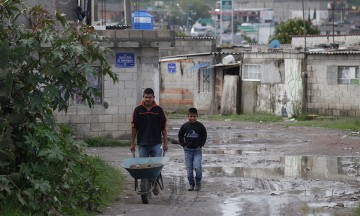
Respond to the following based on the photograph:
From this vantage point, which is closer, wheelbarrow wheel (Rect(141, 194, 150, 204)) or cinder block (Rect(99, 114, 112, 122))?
wheelbarrow wheel (Rect(141, 194, 150, 204))

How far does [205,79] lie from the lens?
142ft

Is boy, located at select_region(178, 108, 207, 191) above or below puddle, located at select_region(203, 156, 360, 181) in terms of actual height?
above

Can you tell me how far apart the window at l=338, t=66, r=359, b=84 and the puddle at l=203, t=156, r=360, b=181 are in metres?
14.7

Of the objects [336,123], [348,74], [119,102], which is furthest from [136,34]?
[348,74]

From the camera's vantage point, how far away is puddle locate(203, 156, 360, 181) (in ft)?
61.6

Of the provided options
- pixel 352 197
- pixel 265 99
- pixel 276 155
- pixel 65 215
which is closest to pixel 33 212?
pixel 65 215

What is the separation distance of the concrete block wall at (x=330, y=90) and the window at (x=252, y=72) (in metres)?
2.78

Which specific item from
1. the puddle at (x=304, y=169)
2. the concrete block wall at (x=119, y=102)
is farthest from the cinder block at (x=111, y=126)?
the puddle at (x=304, y=169)

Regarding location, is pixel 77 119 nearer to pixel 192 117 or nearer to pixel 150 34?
pixel 150 34

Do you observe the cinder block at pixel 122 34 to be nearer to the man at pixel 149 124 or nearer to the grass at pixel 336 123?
the man at pixel 149 124

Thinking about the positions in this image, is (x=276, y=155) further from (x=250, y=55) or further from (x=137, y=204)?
(x=250, y=55)

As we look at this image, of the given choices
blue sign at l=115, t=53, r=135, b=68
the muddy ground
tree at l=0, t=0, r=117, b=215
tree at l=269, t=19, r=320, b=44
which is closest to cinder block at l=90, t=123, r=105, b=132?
the muddy ground

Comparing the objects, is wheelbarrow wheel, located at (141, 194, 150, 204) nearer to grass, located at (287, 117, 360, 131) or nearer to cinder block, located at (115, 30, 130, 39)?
cinder block, located at (115, 30, 130, 39)

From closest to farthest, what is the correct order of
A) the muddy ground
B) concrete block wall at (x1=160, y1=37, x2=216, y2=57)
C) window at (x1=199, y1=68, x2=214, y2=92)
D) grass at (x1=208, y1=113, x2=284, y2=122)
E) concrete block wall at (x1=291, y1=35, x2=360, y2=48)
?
Answer: the muddy ground < grass at (x1=208, y1=113, x2=284, y2=122) < window at (x1=199, y1=68, x2=214, y2=92) < concrete block wall at (x1=160, y1=37, x2=216, y2=57) < concrete block wall at (x1=291, y1=35, x2=360, y2=48)
